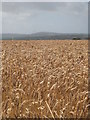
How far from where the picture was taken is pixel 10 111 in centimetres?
440

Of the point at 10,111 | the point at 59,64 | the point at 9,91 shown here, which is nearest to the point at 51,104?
the point at 10,111

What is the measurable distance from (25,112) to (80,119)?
902mm

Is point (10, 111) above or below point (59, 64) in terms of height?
below

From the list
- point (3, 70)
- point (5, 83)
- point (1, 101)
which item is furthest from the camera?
point (3, 70)

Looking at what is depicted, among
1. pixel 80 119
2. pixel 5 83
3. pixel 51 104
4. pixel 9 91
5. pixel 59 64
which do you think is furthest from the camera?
pixel 59 64

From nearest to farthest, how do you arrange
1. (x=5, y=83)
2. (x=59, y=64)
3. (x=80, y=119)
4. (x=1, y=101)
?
(x=80, y=119), (x=1, y=101), (x=5, y=83), (x=59, y=64)

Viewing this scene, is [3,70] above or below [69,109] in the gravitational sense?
above

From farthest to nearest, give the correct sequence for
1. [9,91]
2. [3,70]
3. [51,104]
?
[3,70] → [9,91] → [51,104]

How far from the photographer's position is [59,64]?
881cm

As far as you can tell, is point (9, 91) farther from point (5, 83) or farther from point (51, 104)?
point (51, 104)

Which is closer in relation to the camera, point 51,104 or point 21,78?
point 51,104

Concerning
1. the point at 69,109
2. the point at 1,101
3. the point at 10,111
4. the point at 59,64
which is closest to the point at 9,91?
the point at 1,101

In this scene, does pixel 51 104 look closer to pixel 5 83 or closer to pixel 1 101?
pixel 1 101

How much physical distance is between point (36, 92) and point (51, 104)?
62 centimetres
